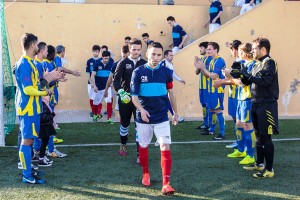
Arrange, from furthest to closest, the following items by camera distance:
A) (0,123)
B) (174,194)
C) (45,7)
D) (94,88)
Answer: (45,7)
(94,88)
(0,123)
(174,194)

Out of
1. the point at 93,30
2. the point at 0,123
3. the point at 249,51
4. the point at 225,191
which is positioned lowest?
A: the point at 225,191

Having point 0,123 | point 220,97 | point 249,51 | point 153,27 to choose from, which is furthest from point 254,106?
point 153,27

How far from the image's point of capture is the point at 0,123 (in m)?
8.61

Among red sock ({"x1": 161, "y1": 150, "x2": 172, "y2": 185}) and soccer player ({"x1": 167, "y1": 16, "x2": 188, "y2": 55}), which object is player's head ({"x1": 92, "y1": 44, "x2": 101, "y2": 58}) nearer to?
soccer player ({"x1": 167, "y1": 16, "x2": 188, "y2": 55})

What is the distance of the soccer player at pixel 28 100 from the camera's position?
596 centimetres

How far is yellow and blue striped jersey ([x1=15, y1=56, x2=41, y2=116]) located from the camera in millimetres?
5934

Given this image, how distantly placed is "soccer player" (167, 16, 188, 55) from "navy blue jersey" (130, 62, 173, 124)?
312 inches

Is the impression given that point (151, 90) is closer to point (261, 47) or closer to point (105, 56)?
point (261, 47)

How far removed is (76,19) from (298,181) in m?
9.41

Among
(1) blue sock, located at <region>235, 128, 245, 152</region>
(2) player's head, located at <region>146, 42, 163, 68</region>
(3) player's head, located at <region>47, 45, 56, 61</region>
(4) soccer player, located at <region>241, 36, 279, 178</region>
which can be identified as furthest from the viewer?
(3) player's head, located at <region>47, 45, 56, 61</region>

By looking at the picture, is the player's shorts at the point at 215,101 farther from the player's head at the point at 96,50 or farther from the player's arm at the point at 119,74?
the player's head at the point at 96,50

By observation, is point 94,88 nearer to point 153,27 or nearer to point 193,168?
point 153,27

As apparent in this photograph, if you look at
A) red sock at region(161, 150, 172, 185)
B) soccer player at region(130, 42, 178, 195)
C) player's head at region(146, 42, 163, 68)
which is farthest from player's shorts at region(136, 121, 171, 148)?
player's head at region(146, 42, 163, 68)

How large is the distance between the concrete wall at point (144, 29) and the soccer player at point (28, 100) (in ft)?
23.5
